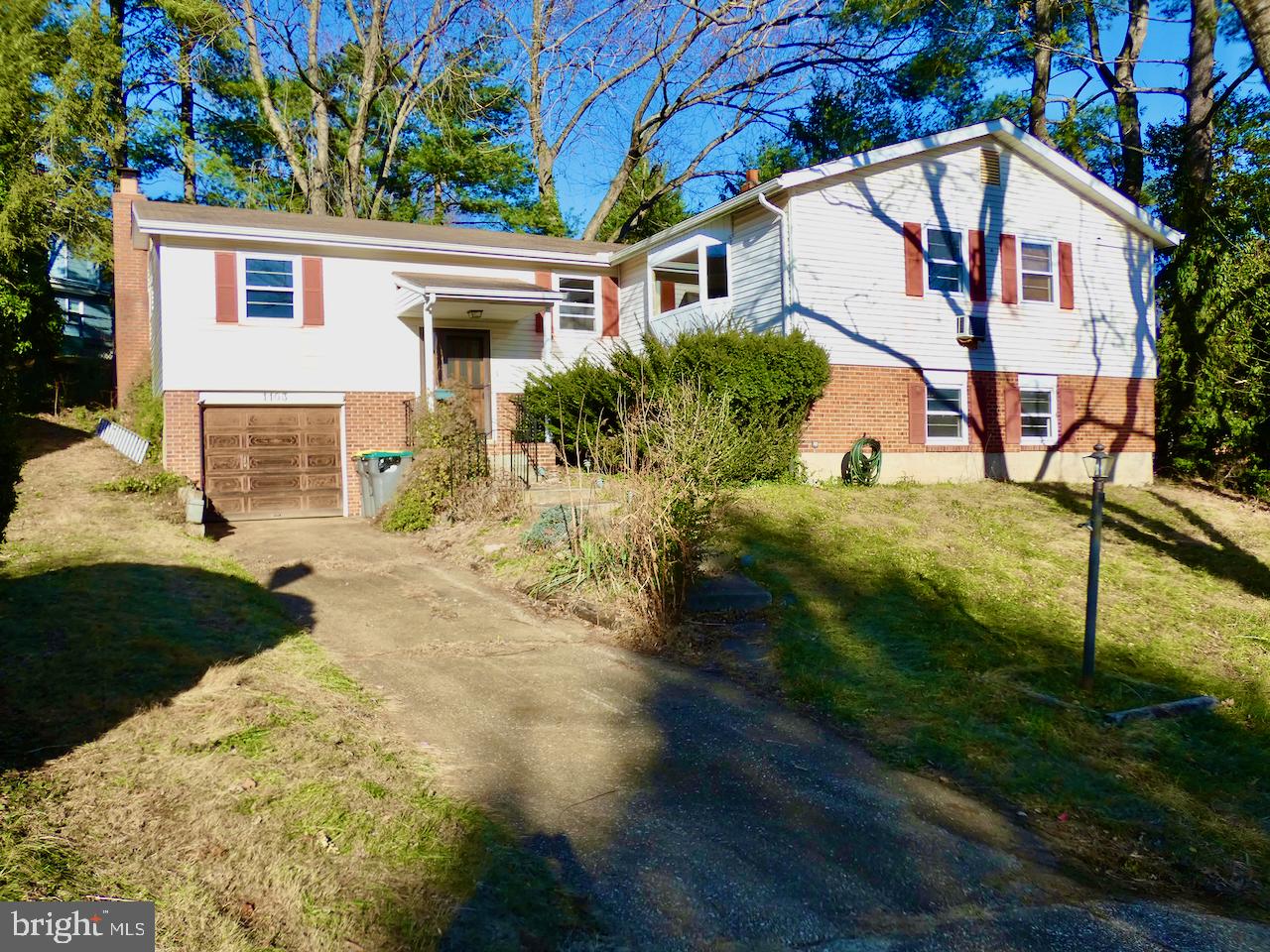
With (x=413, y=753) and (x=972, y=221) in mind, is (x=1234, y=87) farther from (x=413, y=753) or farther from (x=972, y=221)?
(x=413, y=753)

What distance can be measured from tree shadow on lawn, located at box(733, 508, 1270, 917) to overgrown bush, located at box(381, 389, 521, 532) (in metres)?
5.30

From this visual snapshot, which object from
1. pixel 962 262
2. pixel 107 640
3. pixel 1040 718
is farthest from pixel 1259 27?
pixel 107 640

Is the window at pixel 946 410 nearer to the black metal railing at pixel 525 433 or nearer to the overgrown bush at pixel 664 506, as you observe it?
the black metal railing at pixel 525 433

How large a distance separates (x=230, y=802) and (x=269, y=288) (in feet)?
46.8

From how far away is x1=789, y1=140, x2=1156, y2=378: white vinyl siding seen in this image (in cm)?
1598

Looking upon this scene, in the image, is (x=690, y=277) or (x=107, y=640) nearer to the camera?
(x=107, y=640)

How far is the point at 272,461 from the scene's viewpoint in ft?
53.5

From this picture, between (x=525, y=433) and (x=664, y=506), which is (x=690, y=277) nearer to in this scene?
(x=525, y=433)

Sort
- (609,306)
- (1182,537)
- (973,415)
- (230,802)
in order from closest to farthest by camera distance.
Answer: (230,802), (1182,537), (973,415), (609,306)

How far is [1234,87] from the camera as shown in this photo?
19.1m

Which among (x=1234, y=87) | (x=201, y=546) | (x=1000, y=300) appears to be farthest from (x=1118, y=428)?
(x=201, y=546)

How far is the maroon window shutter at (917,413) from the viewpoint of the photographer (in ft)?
54.9

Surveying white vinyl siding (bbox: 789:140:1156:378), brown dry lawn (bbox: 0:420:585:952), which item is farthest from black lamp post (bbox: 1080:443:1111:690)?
white vinyl siding (bbox: 789:140:1156:378)

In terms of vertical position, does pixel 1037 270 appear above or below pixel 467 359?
above
